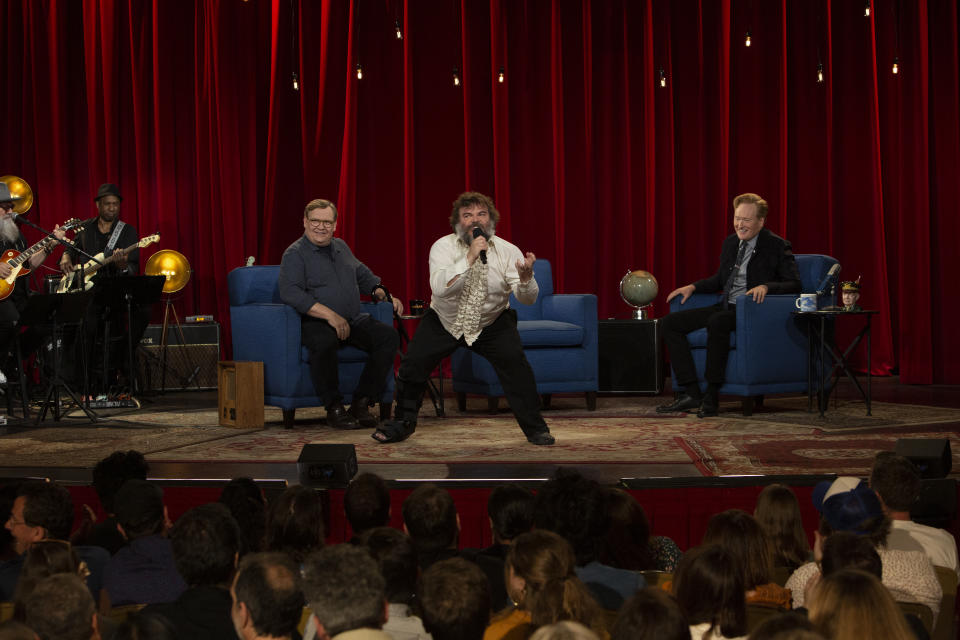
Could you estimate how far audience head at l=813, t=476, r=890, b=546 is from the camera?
2.49m

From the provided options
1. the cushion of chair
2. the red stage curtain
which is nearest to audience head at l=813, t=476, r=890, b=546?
the cushion of chair

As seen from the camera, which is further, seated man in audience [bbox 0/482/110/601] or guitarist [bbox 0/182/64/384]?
guitarist [bbox 0/182/64/384]

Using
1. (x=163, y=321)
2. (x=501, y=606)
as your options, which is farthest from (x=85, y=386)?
(x=501, y=606)

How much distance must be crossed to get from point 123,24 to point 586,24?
3642 millimetres

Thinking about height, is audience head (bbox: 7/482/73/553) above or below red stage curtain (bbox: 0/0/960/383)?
below

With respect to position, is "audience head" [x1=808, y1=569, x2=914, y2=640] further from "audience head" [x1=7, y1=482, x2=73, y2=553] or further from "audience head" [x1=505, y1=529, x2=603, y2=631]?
"audience head" [x1=7, y1=482, x2=73, y2=553]

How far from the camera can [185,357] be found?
7.91m

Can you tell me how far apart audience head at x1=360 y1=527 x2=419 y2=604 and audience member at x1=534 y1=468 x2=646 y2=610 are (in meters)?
0.35

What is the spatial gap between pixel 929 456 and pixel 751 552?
56.5 inches

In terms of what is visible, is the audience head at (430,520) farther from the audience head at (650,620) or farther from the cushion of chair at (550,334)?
A: the cushion of chair at (550,334)

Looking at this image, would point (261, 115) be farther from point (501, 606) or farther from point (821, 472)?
point (501, 606)

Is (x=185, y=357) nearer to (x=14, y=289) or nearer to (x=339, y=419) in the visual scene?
(x=14, y=289)

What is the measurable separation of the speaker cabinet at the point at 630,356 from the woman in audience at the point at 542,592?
15.4ft

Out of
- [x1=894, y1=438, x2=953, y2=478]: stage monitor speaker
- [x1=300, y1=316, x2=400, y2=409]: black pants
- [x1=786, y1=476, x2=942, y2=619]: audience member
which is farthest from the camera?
[x1=300, y1=316, x2=400, y2=409]: black pants
